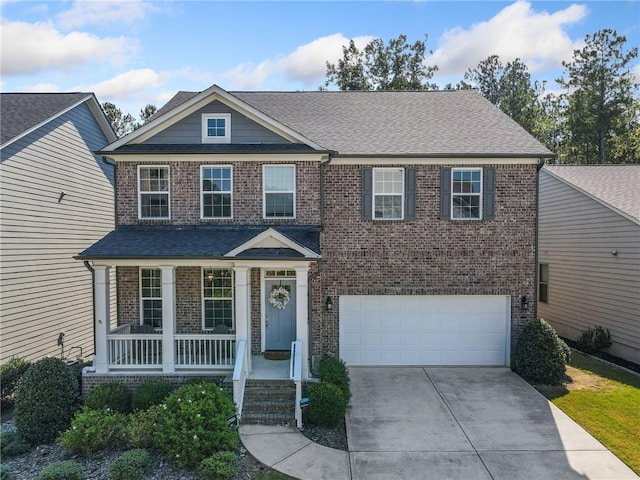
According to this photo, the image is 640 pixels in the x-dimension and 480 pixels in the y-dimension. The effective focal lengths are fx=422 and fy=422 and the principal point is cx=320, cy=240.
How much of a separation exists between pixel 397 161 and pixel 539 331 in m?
5.91

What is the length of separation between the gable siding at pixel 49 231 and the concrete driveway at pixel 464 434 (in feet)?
29.4

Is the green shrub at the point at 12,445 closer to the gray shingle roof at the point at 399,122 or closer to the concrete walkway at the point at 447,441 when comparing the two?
the concrete walkway at the point at 447,441

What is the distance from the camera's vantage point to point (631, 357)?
1262 cm

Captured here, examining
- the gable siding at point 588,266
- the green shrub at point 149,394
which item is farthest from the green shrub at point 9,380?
the gable siding at point 588,266

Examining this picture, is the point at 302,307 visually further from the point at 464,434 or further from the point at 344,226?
the point at 464,434

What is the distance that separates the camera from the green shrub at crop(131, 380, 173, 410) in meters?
8.99

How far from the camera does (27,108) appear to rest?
12953 mm

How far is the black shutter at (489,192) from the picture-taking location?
11.9 m

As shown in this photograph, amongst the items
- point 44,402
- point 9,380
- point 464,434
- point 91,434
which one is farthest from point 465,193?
point 9,380

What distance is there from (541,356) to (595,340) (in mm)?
3987

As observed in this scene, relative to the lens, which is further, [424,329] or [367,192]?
[424,329]

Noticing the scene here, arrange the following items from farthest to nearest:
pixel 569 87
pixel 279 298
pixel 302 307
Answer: pixel 569 87
pixel 279 298
pixel 302 307

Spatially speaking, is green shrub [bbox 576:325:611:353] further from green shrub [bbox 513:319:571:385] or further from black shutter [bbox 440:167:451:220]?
black shutter [bbox 440:167:451:220]

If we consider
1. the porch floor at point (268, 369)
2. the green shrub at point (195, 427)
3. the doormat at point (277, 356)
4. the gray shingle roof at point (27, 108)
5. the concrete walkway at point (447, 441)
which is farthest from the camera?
the gray shingle roof at point (27, 108)
